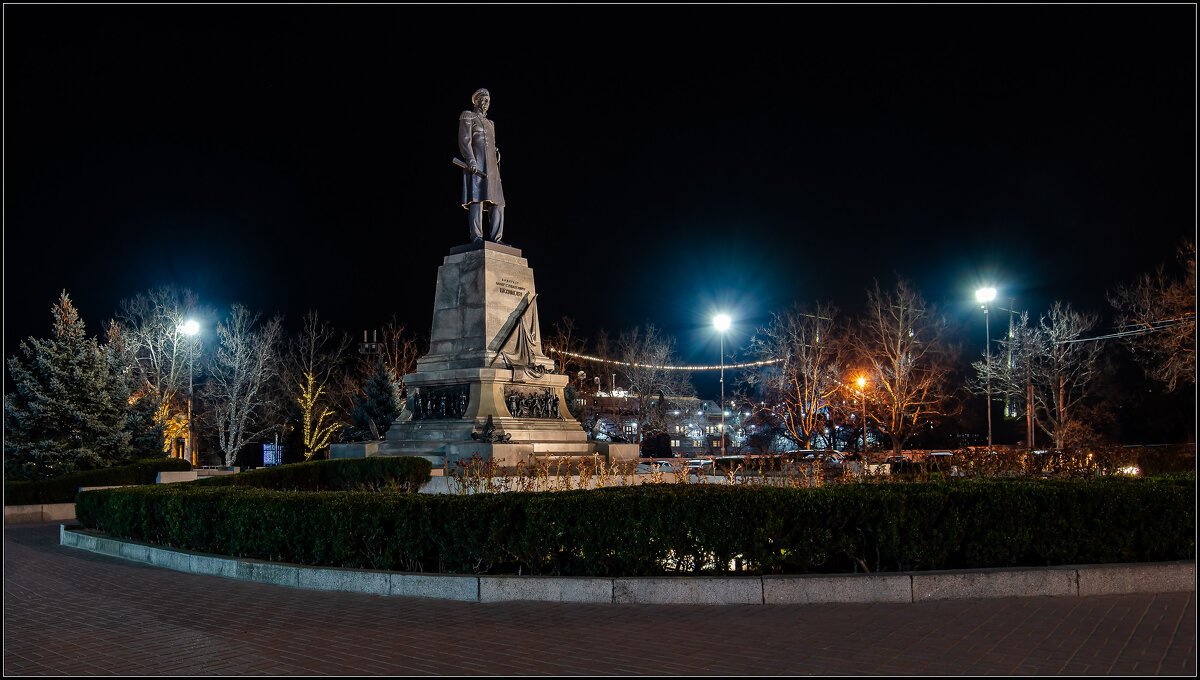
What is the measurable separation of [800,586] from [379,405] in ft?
109

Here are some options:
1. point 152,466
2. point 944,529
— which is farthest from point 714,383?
point 944,529

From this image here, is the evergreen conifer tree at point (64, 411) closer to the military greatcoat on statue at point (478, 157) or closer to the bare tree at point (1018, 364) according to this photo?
the military greatcoat on statue at point (478, 157)

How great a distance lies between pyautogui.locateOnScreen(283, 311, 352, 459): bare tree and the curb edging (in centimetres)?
3799

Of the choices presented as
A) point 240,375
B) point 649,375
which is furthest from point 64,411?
point 649,375

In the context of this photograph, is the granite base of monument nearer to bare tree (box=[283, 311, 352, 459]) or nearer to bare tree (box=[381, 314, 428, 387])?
bare tree (box=[283, 311, 352, 459])

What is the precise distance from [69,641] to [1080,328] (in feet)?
157

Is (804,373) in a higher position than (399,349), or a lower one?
lower

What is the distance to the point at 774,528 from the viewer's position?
973 cm

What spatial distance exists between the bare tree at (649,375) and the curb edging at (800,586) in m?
41.9

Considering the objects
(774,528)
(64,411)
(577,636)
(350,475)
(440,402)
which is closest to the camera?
(577,636)

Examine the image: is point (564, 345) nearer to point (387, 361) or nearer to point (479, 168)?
point (387, 361)

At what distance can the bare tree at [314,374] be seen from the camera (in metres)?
49.2

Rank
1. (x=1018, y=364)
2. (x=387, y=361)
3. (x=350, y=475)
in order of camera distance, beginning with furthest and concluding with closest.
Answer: (x=387, y=361) < (x=1018, y=364) < (x=350, y=475)

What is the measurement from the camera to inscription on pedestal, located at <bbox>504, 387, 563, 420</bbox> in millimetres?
23812
